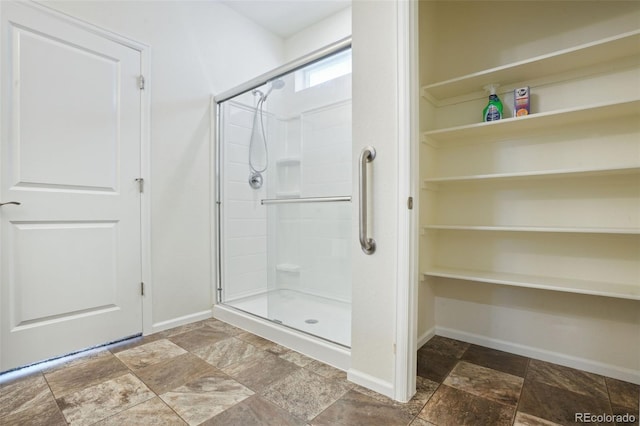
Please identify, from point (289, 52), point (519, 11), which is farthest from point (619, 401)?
point (289, 52)

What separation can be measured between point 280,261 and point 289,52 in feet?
7.76

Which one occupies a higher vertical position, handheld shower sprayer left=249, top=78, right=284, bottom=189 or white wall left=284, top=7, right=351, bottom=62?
white wall left=284, top=7, right=351, bottom=62

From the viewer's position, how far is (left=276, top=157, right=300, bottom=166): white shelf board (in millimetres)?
2586

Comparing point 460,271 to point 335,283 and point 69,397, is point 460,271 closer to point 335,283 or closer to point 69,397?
Result: point 335,283

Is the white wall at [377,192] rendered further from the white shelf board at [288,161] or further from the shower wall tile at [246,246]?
the shower wall tile at [246,246]

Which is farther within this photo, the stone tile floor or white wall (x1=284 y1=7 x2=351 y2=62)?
white wall (x1=284 y1=7 x2=351 y2=62)

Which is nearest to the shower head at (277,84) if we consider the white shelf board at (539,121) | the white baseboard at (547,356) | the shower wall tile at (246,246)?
the white shelf board at (539,121)

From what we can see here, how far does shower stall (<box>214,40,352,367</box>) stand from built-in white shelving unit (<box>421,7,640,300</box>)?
2.16ft

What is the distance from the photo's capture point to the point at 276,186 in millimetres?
2512

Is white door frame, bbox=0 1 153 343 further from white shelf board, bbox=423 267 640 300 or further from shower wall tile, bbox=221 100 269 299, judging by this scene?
white shelf board, bbox=423 267 640 300

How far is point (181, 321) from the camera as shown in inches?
93.3

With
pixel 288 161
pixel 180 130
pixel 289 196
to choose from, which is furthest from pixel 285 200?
pixel 180 130

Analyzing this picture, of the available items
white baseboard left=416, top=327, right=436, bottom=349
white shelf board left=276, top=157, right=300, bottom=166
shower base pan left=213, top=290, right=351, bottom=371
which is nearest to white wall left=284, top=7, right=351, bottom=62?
white shelf board left=276, top=157, right=300, bottom=166

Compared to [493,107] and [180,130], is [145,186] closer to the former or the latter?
[180,130]
